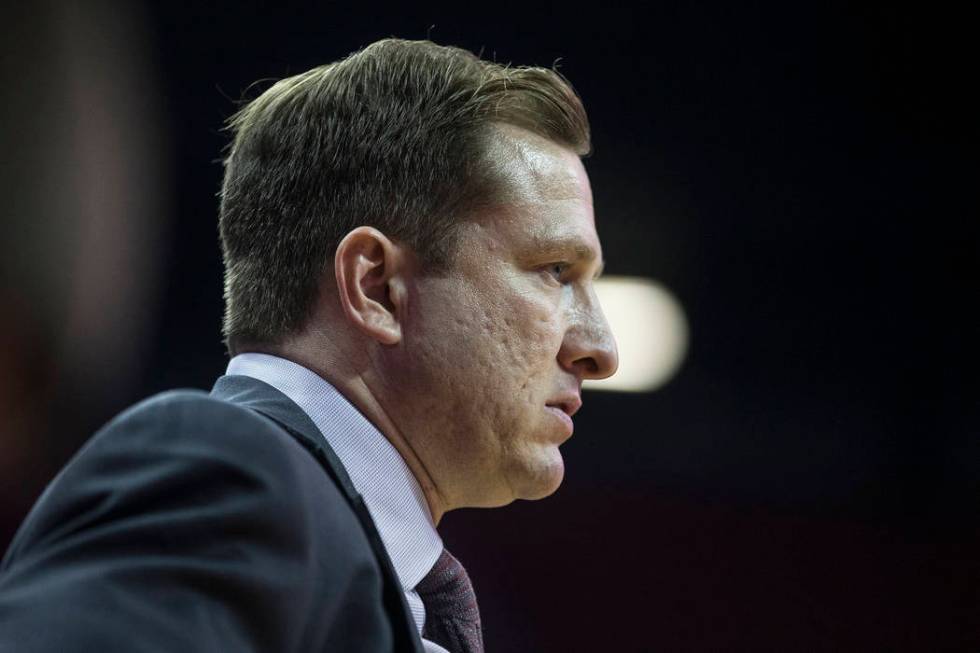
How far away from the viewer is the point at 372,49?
1.25 metres

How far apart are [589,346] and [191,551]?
0.55 metres

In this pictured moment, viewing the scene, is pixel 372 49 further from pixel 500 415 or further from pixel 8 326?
pixel 8 326

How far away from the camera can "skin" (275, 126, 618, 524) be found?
110 cm

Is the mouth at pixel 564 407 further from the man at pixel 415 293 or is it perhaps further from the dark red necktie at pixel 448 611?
the dark red necktie at pixel 448 611

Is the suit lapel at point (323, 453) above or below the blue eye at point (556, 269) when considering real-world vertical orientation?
below

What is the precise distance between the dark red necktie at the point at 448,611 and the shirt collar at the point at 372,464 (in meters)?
0.02

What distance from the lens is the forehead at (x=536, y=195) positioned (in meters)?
1.16

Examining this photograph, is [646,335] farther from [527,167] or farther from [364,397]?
[364,397]

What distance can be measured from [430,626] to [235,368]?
0.31 metres

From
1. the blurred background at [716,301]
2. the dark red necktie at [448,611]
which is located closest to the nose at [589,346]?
the dark red necktie at [448,611]

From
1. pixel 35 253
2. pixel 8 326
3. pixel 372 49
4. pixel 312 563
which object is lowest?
pixel 8 326

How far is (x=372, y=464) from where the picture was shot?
107 cm

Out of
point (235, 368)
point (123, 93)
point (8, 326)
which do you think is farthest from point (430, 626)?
point (123, 93)

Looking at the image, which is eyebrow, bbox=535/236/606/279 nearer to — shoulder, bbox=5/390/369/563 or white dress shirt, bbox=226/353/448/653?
white dress shirt, bbox=226/353/448/653
